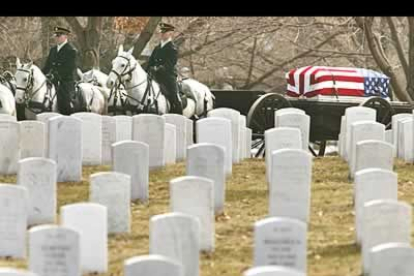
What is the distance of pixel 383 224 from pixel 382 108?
9861 mm

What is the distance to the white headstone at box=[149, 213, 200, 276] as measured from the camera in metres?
8.36

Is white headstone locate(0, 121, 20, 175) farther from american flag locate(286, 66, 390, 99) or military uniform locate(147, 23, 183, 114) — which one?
american flag locate(286, 66, 390, 99)

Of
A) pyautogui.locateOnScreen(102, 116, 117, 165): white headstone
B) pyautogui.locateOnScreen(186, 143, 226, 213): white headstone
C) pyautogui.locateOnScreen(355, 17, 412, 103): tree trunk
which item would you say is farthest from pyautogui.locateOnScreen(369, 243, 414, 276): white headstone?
pyautogui.locateOnScreen(355, 17, 412, 103): tree trunk

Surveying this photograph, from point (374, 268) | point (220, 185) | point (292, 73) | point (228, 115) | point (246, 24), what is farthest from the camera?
point (246, 24)

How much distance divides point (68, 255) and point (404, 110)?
12.5 metres

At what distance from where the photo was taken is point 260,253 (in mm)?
8211

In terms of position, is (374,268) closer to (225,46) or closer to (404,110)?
(404,110)

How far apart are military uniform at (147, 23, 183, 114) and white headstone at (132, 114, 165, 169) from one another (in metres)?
5.60

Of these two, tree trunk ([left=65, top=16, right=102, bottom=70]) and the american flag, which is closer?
the american flag

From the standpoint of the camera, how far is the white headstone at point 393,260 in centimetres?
764

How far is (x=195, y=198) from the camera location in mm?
9742

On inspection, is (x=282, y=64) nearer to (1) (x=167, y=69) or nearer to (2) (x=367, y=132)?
(1) (x=167, y=69)

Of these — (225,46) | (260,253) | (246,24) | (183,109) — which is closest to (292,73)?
(183,109)

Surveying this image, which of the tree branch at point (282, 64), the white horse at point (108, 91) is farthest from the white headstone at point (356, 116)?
the tree branch at point (282, 64)
